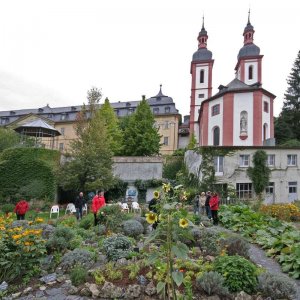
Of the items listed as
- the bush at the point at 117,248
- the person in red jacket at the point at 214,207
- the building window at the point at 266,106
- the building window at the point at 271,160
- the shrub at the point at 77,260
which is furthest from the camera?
the building window at the point at 266,106

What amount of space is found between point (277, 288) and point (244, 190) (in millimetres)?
22834

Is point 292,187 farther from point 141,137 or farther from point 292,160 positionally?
point 141,137

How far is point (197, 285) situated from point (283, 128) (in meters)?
44.1

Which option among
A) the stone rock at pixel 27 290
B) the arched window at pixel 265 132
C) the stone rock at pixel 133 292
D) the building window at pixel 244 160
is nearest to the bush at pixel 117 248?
the stone rock at pixel 133 292

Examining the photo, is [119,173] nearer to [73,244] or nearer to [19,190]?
[19,190]

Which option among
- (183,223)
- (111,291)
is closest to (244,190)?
(111,291)

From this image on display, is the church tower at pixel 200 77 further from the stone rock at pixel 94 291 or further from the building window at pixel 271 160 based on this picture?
the stone rock at pixel 94 291

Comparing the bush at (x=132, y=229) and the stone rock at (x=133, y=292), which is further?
the bush at (x=132, y=229)

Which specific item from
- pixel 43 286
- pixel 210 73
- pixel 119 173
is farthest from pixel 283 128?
pixel 43 286

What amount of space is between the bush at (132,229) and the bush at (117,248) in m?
2.50

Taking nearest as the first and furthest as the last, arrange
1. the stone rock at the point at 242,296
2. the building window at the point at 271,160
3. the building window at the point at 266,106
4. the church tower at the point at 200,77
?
the stone rock at the point at 242,296 → the building window at the point at 271,160 → the building window at the point at 266,106 → the church tower at the point at 200,77

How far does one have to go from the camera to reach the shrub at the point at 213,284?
6.11 meters

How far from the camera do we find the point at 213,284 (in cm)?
616

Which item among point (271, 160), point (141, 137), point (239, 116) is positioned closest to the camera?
point (271, 160)
